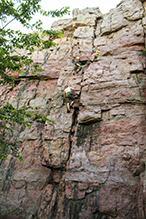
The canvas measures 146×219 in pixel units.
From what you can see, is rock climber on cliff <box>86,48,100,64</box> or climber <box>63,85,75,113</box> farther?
rock climber on cliff <box>86,48,100,64</box>

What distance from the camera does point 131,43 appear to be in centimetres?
1007

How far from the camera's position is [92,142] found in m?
7.84

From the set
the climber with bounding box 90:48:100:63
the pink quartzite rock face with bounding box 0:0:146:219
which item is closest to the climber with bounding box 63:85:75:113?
the pink quartzite rock face with bounding box 0:0:146:219

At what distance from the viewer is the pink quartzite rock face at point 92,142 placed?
6363mm

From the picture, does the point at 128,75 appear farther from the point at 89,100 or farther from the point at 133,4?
the point at 133,4

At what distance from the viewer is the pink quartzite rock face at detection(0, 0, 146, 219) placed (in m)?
6.36

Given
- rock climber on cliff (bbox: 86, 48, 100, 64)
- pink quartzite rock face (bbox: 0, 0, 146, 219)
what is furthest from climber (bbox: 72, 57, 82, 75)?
rock climber on cliff (bbox: 86, 48, 100, 64)

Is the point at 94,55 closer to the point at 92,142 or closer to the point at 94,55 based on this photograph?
the point at 94,55

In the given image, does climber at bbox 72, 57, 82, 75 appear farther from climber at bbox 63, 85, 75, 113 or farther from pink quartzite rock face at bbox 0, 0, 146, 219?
climber at bbox 63, 85, 75, 113

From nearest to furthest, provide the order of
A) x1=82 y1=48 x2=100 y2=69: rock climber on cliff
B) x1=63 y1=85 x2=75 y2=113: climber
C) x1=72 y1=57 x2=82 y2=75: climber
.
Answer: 1. x1=63 y1=85 x2=75 y2=113: climber
2. x1=82 y1=48 x2=100 y2=69: rock climber on cliff
3. x1=72 y1=57 x2=82 y2=75: climber

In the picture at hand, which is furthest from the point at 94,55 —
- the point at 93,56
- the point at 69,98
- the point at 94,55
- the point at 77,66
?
the point at 69,98

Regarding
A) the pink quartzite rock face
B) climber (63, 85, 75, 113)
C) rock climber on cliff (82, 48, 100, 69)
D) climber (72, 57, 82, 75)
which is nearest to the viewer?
the pink quartzite rock face

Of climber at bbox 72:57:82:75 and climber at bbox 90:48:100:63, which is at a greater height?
climber at bbox 90:48:100:63

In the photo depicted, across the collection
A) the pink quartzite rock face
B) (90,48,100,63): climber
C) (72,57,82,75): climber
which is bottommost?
the pink quartzite rock face
